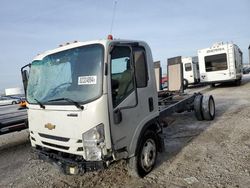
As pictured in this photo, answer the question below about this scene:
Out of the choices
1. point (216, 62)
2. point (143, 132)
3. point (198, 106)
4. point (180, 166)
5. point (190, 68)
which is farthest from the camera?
point (190, 68)

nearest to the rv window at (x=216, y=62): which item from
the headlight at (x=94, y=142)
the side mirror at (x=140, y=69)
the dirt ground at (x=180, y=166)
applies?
the dirt ground at (x=180, y=166)

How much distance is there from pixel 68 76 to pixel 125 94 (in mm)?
933

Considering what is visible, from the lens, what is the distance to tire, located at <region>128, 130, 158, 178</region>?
3.86 meters

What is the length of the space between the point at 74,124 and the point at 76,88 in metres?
0.53

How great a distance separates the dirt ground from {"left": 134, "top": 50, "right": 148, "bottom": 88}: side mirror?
1.69 metres

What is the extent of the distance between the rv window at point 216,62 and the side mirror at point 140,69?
14677 mm

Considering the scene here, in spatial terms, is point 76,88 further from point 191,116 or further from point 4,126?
point 191,116

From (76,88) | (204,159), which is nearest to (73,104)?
(76,88)

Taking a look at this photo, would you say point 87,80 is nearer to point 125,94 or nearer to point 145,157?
point 125,94

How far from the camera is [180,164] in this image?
452cm

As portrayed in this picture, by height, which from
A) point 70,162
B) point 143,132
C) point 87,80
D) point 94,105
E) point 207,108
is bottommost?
point 70,162

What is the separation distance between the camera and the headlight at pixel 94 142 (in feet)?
10.4

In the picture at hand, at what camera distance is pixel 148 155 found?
13.7 feet

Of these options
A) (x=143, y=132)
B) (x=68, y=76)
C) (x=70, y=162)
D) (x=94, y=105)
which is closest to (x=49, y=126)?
(x=70, y=162)
